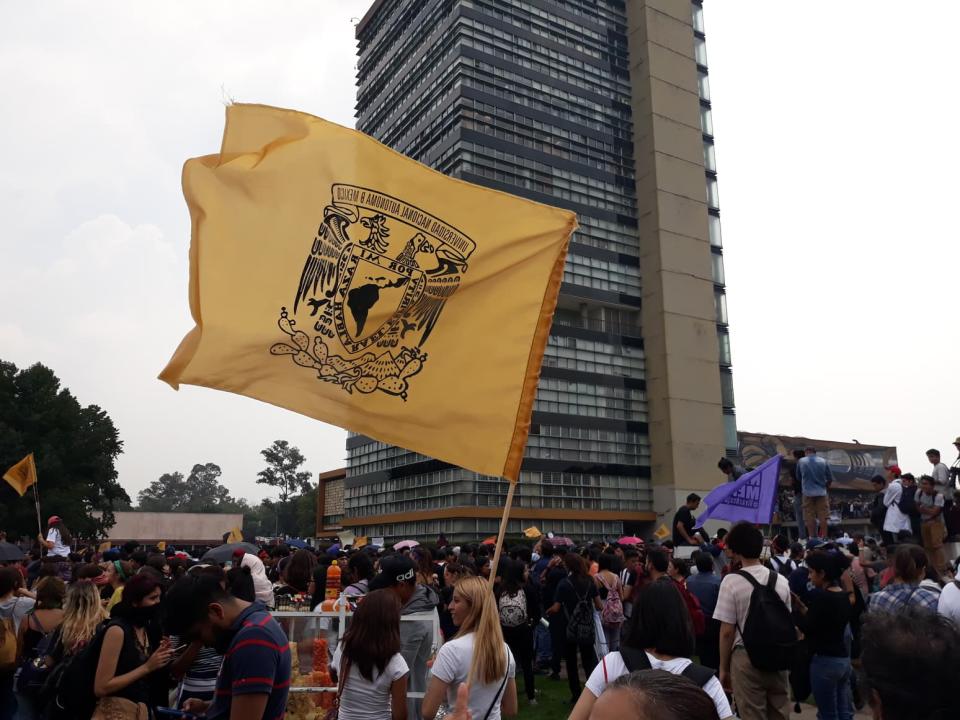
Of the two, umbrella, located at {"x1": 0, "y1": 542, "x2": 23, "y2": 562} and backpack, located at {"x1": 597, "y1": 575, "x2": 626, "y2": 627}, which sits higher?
umbrella, located at {"x1": 0, "y1": 542, "x2": 23, "y2": 562}

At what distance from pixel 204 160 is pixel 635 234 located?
63642 millimetres

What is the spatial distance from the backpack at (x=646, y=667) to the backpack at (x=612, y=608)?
6.70m

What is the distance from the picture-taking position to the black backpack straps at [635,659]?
11.1ft

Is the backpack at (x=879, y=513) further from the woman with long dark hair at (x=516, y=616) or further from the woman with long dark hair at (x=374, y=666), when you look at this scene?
the woman with long dark hair at (x=374, y=666)

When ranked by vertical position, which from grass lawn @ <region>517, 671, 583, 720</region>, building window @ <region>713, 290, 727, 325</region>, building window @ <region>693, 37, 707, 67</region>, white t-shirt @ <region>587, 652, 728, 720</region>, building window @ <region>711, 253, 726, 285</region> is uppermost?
building window @ <region>693, 37, 707, 67</region>

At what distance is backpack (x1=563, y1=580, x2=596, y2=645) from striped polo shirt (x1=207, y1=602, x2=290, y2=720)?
6463mm

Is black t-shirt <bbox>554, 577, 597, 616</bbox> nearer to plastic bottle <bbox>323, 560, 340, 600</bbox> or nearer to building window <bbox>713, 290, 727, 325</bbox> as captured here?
plastic bottle <bbox>323, 560, 340, 600</bbox>

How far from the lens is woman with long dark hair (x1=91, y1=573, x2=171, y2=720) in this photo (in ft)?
13.3

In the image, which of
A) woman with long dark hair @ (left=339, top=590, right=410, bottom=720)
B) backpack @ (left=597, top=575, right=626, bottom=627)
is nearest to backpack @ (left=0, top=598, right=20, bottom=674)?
woman with long dark hair @ (left=339, top=590, right=410, bottom=720)

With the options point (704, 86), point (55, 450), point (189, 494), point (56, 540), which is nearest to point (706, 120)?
point (704, 86)

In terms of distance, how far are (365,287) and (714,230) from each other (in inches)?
2771

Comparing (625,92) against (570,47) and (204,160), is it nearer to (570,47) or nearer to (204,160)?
(570,47)

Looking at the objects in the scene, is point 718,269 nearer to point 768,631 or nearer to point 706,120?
point 706,120

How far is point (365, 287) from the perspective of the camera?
541 centimetres
